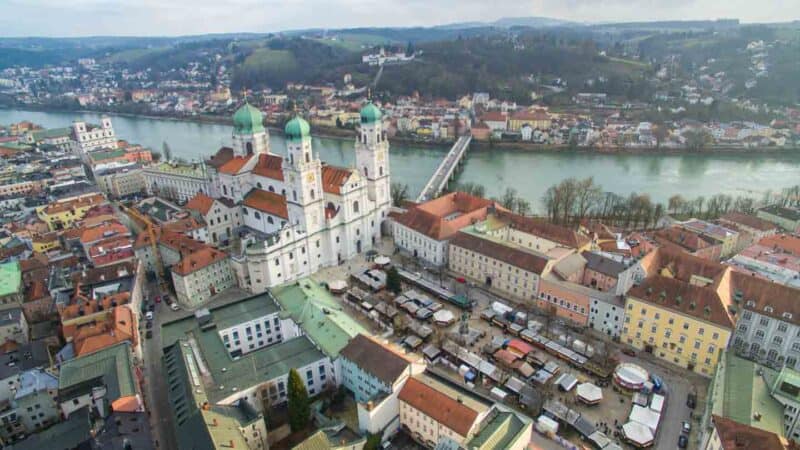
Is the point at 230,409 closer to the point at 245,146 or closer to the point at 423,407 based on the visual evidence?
the point at 423,407

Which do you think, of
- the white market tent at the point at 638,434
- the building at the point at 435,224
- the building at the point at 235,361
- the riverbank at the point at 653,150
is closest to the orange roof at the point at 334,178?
the building at the point at 435,224

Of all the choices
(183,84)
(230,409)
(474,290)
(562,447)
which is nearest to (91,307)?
(230,409)

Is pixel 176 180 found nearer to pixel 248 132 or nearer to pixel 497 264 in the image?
pixel 248 132

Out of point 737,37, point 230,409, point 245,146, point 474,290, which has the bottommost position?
point 474,290

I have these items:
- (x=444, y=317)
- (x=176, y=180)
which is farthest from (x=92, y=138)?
(x=444, y=317)

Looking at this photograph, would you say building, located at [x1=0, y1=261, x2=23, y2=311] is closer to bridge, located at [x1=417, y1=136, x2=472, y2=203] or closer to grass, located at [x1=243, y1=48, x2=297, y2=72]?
bridge, located at [x1=417, y1=136, x2=472, y2=203]

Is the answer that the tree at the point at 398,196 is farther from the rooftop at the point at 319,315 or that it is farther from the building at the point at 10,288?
the building at the point at 10,288
